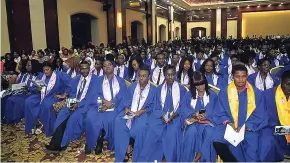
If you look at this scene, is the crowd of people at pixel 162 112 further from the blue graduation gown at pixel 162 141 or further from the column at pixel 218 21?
the column at pixel 218 21

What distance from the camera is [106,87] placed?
4.68m

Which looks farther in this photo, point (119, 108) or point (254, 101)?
point (119, 108)

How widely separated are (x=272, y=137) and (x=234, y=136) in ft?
1.63

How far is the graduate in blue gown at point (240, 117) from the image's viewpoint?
3.30m

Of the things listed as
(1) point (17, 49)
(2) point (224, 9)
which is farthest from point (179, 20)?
(1) point (17, 49)

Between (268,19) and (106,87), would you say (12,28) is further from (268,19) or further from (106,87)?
(268,19)

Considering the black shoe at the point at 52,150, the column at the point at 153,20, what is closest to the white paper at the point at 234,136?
the black shoe at the point at 52,150

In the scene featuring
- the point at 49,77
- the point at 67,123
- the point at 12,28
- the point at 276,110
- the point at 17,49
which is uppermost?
the point at 12,28

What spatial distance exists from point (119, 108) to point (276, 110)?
2308mm

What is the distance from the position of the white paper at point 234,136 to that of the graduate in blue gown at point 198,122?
0.24 m

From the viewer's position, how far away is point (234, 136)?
325 centimetres

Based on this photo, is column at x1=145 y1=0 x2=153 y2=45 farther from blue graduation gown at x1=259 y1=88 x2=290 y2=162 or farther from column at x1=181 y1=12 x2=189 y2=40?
blue graduation gown at x1=259 y1=88 x2=290 y2=162

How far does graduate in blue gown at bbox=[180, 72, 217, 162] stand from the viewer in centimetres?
345

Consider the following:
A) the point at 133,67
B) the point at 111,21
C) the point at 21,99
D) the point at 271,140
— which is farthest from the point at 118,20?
the point at 271,140
